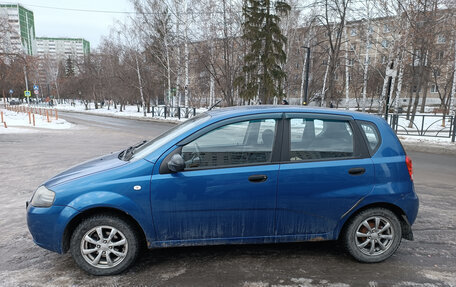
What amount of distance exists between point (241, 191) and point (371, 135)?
1617mm

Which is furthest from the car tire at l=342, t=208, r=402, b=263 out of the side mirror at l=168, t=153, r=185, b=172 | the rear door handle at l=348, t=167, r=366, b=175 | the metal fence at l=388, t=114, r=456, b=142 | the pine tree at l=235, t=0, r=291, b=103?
the pine tree at l=235, t=0, r=291, b=103

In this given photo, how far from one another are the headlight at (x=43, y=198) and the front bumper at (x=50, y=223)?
0.04m

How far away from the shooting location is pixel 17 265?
3.30 m

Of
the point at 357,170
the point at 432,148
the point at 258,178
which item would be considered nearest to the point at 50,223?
the point at 258,178

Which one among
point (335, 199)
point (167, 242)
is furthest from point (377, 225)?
point (167, 242)

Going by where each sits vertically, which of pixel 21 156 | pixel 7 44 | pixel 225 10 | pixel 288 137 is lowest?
pixel 21 156

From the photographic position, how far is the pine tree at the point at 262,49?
23281 mm

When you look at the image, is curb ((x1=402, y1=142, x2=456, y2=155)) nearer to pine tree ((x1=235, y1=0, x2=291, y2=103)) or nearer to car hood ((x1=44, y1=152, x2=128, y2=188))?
pine tree ((x1=235, y1=0, x2=291, y2=103))

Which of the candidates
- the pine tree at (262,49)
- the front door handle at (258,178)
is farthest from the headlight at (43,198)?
the pine tree at (262,49)

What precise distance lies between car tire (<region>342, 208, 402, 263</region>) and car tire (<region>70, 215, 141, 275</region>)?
230cm

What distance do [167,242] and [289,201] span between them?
133 centimetres

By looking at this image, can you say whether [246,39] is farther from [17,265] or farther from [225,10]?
[17,265]

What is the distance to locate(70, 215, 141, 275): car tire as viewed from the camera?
9.75ft

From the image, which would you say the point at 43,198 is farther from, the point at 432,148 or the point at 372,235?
the point at 432,148
